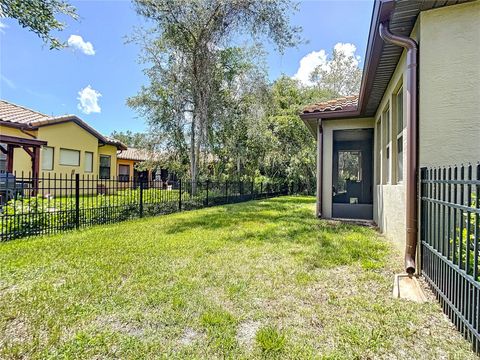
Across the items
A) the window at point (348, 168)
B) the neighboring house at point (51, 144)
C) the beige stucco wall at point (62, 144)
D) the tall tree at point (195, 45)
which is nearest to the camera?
the window at point (348, 168)

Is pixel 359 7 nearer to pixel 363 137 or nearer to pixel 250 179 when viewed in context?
pixel 363 137

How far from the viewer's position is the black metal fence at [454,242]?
6.62 feet

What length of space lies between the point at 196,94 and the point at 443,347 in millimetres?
12312

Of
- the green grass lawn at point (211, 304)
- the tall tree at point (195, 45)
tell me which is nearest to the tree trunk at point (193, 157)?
the tall tree at point (195, 45)

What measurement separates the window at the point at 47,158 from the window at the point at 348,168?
14.4m

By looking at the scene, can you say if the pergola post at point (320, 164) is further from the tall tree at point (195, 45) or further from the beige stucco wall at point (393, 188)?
the tall tree at point (195, 45)

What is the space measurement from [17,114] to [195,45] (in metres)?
9.52

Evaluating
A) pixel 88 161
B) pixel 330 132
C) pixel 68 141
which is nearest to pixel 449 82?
pixel 330 132

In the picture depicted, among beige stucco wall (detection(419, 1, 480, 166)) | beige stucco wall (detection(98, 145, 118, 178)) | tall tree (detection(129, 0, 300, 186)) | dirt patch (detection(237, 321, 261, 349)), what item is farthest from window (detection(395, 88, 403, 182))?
beige stucco wall (detection(98, 145, 118, 178))

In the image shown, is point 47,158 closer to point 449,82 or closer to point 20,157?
point 20,157

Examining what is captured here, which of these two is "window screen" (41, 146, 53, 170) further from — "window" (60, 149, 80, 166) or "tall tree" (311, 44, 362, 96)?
"tall tree" (311, 44, 362, 96)

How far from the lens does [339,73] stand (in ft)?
90.9

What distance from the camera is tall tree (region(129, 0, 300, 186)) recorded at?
1100cm

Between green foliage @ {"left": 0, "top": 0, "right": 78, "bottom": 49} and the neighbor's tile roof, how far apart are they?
1140cm
